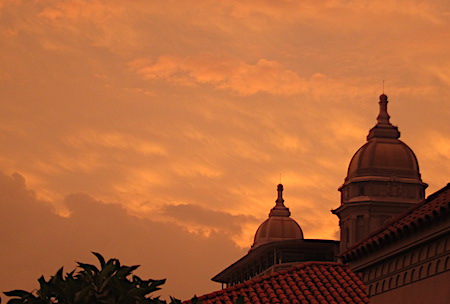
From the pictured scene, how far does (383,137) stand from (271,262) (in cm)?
1578

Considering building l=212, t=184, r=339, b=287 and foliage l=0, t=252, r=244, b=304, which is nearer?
foliage l=0, t=252, r=244, b=304

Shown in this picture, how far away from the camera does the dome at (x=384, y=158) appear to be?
298 feet

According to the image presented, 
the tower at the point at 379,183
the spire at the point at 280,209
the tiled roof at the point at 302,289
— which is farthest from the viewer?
→ the spire at the point at 280,209

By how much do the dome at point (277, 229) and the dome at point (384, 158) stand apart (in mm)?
24302

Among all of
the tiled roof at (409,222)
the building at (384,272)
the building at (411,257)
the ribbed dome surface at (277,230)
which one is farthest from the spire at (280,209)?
the building at (411,257)

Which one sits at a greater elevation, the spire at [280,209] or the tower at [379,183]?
the spire at [280,209]

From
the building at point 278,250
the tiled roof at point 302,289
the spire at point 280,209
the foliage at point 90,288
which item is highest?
the spire at point 280,209

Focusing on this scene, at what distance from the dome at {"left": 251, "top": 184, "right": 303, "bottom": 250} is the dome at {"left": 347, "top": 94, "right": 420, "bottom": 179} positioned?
2430cm

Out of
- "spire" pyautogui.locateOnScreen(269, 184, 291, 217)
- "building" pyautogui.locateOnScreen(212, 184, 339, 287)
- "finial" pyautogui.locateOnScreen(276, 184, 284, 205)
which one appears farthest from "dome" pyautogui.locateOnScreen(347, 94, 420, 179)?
"finial" pyautogui.locateOnScreen(276, 184, 284, 205)

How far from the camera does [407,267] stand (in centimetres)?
2422

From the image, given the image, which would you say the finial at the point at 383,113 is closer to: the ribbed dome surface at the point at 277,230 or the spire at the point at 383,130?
the spire at the point at 383,130

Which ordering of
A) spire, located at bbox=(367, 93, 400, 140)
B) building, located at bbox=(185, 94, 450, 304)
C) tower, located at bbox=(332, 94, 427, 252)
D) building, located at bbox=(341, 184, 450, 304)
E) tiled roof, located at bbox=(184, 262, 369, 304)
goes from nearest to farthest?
building, located at bbox=(341, 184, 450, 304), building, located at bbox=(185, 94, 450, 304), tiled roof, located at bbox=(184, 262, 369, 304), tower, located at bbox=(332, 94, 427, 252), spire, located at bbox=(367, 93, 400, 140)

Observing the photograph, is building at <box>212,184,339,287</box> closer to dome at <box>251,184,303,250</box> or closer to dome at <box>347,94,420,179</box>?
dome at <box>251,184,303,250</box>

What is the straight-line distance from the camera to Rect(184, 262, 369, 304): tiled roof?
35.4 metres
